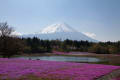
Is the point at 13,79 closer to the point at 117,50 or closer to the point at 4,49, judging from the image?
the point at 4,49

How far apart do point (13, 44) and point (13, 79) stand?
3554 centimetres

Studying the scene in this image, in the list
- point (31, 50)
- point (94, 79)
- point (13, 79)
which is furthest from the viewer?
point (31, 50)

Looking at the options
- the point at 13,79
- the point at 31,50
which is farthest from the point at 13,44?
the point at 31,50

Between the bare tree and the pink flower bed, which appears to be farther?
the bare tree

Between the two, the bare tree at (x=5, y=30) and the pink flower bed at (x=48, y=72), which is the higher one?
the bare tree at (x=5, y=30)

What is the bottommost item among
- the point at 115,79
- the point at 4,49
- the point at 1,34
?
the point at 115,79

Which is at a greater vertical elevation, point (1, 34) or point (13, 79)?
point (1, 34)

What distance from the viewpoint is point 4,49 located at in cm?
4909

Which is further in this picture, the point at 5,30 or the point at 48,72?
the point at 5,30

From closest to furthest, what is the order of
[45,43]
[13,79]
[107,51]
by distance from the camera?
[13,79], [107,51], [45,43]

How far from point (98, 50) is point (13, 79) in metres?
116

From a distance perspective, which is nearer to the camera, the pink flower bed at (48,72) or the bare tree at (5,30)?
the pink flower bed at (48,72)

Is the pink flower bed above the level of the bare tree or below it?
below

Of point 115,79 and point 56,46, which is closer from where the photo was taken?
point 115,79
